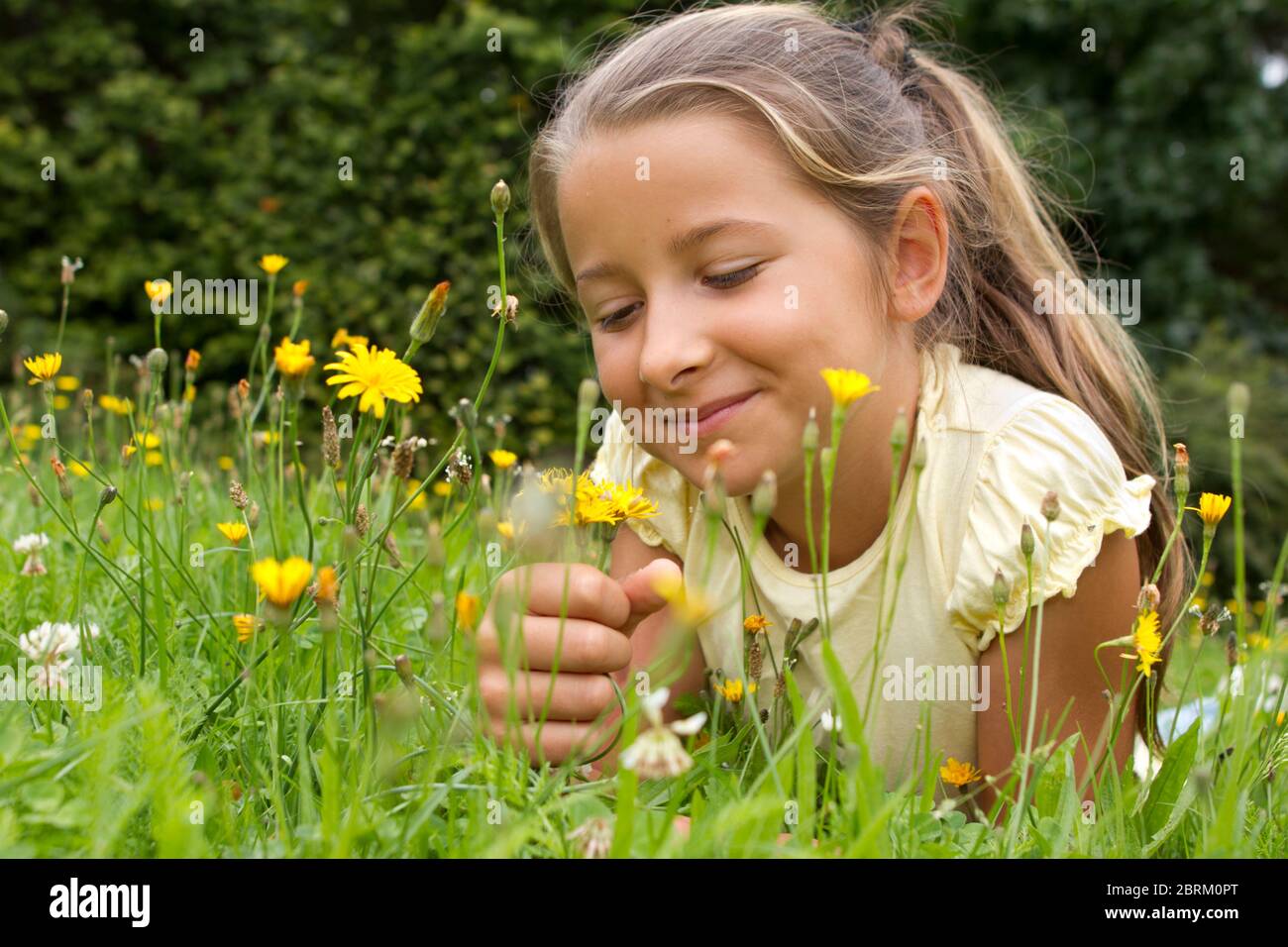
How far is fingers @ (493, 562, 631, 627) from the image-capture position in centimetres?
125

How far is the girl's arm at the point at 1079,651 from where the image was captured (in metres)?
1.59

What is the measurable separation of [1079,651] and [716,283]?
2.24ft

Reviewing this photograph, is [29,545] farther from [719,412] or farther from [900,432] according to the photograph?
[900,432]

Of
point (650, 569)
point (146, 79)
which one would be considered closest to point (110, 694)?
point (650, 569)

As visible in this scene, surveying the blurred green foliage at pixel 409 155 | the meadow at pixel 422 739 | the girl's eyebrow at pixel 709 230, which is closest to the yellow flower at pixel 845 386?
the meadow at pixel 422 739

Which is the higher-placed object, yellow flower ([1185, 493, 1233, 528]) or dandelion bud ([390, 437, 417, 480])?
dandelion bud ([390, 437, 417, 480])

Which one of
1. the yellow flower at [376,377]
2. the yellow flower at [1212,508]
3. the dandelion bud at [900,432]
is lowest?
the yellow flower at [1212,508]

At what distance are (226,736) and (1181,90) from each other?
18.2 feet

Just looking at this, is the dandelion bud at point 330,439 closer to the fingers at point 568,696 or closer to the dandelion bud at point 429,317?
the dandelion bud at point 429,317

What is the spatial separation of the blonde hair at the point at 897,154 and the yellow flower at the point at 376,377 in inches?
22.7

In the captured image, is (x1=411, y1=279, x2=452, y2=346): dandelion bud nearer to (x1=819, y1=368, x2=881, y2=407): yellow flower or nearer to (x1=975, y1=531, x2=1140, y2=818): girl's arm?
(x1=819, y1=368, x2=881, y2=407): yellow flower

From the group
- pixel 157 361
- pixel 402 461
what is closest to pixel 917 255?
pixel 402 461

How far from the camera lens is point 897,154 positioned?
181 centimetres

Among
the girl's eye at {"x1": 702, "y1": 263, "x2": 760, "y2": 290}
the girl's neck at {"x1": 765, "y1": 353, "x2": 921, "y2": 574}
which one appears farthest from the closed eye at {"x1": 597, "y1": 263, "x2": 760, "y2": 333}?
the girl's neck at {"x1": 765, "y1": 353, "x2": 921, "y2": 574}
